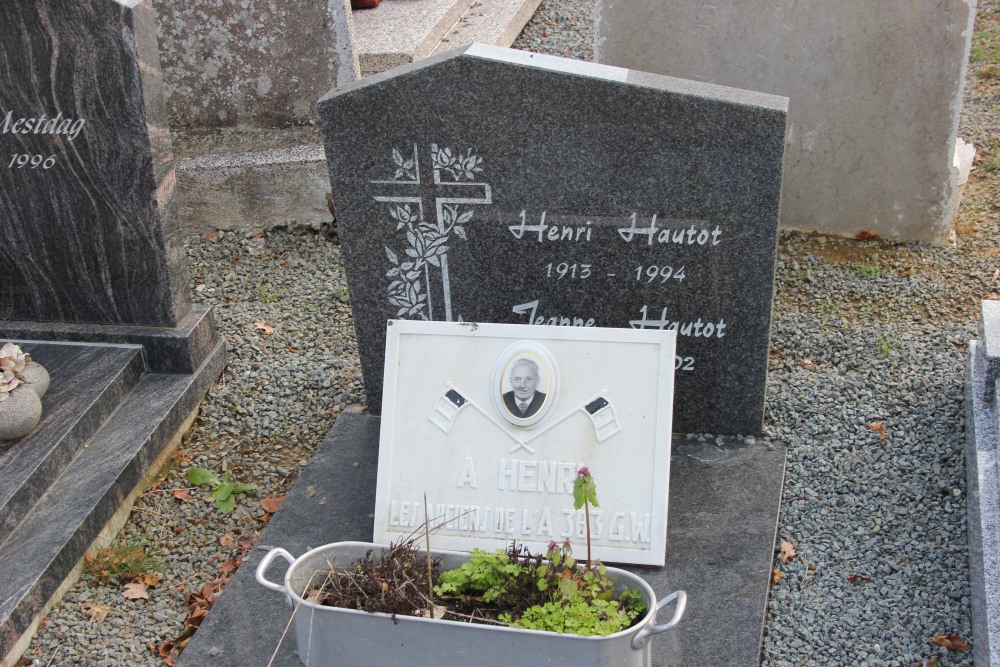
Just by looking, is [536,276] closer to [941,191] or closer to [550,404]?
[550,404]

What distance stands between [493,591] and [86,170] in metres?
2.42

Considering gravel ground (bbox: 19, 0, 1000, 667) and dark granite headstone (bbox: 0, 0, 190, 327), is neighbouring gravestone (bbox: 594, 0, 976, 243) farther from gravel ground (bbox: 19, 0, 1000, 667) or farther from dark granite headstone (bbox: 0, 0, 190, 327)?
dark granite headstone (bbox: 0, 0, 190, 327)

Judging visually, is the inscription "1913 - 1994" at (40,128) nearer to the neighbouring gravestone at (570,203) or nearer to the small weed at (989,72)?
the neighbouring gravestone at (570,203)

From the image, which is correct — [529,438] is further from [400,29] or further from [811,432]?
[400,29]

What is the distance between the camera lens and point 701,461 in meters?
3.47

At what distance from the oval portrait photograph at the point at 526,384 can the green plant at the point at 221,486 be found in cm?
119

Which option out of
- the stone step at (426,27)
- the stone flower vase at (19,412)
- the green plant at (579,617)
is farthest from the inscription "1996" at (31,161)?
the green plant at (579,617)

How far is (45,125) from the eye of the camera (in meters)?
3.74

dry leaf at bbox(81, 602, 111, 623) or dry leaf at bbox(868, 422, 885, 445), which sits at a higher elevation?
dry leaf at bbox(868, 422, 885, 445)

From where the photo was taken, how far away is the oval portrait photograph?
3.03 metres

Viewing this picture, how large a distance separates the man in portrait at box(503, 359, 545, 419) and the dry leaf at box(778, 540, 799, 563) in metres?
0.93

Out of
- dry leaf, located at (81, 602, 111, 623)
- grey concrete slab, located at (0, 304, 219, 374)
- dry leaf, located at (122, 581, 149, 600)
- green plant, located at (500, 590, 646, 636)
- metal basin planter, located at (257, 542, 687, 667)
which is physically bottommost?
dry leaf, located at (81, 602, 111, 623)

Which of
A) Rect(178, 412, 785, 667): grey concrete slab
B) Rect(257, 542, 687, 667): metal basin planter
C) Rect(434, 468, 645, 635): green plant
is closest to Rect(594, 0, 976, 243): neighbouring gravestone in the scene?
Rect(178, 412, 785, 667): grey concrete slab

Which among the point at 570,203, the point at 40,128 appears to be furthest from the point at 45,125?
the point at 570,203
